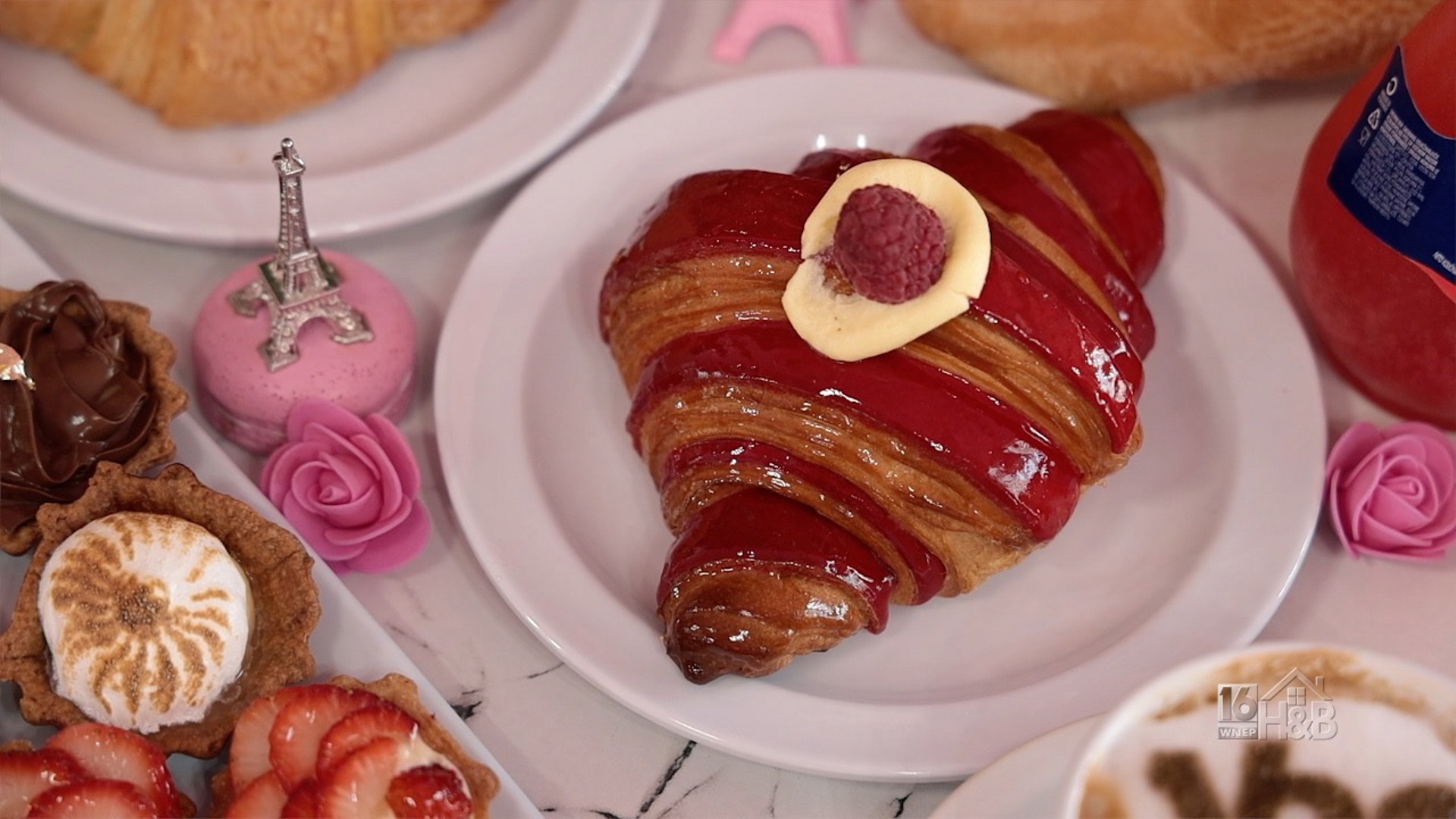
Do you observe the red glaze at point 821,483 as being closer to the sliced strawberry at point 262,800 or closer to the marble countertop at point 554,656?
the marble countertop at point 554,656

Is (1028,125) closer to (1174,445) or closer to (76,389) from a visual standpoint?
(1174,445)

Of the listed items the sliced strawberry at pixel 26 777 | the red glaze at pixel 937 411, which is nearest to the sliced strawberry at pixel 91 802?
the sliced strawberry at pixel 26 777

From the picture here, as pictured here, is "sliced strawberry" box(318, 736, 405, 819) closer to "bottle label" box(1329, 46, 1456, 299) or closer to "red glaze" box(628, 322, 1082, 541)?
"red glaze" box(628, 322, 1082, 541)

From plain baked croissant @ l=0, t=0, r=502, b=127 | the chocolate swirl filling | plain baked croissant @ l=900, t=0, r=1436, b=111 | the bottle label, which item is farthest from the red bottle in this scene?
the chocolate swirl filling

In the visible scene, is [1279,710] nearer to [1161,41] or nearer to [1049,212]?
[1049,212]

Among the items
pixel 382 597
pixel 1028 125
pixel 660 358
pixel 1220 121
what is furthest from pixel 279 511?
pixel 1220 121

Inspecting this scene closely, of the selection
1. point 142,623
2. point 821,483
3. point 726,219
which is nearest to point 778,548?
point 821,483
